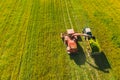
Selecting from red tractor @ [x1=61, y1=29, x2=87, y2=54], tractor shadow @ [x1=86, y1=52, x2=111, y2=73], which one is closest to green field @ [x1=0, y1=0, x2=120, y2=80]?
tractor shadow @ [x1=86, y1=52, x2=111, y2=73]

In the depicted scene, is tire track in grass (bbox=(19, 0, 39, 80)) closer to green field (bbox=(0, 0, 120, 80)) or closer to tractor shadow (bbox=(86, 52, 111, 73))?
green field (bbox=(0, 0, 120, 80))

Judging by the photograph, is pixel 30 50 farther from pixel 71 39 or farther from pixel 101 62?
pixel 101 62

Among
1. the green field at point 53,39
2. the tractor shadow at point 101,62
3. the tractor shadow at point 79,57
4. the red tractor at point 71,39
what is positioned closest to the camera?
the green field at point 53,39

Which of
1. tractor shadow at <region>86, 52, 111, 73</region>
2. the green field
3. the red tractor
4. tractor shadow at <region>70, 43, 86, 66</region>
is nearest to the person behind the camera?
the green field

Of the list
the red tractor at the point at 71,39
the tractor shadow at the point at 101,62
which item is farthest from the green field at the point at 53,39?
the red tractor at the point at 71,39

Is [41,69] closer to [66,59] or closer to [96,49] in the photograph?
[66,59]

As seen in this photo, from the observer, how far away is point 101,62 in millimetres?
28328

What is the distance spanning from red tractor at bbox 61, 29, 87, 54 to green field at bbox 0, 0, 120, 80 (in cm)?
71

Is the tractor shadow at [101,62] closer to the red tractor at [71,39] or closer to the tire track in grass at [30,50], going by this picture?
the red tractor at [71,39]

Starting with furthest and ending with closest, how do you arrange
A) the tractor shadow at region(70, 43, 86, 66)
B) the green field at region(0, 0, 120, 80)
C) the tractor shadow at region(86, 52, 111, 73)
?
the tractor shadow at region(70, 43, 86, 66) < the tractor shadow at region(86, 52, 111, 73) < the green field at region(0, 0, 120, 80)

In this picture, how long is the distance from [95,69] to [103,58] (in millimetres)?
2374

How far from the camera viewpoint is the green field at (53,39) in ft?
89.0

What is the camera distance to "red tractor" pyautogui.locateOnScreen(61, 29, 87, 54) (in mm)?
29703

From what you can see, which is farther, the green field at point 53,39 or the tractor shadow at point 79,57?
the tractor shadow at point 79,57
